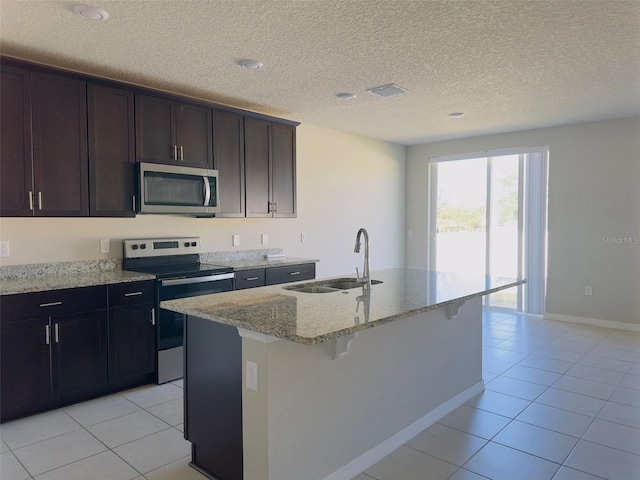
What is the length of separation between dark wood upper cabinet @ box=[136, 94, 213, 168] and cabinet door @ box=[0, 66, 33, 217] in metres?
0.77

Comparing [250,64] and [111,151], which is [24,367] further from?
[250,64]

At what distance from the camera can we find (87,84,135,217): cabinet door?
3277 millimetres

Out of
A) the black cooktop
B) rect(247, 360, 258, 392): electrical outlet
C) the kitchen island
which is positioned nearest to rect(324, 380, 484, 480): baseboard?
the kitchen island

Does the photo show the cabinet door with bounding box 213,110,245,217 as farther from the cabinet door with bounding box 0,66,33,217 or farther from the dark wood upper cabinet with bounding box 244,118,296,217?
the cabinet door with bounding box 0,66,33,217

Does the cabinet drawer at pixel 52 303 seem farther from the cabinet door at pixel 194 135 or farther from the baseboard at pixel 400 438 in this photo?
the baseboard at pixel 400 438

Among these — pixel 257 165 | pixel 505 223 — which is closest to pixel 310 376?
pixel 257 165

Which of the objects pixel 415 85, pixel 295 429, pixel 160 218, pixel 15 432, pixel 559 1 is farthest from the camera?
pixel 160 218

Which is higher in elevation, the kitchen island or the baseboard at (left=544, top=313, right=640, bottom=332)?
the kitchen island

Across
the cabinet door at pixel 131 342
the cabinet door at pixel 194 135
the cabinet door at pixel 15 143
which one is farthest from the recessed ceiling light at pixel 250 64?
the cabinet door at pixel 131 342

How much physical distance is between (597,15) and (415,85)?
1.48 m

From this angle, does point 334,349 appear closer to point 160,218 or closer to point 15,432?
point 15,432

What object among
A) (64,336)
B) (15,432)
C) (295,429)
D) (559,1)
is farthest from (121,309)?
(559,1)

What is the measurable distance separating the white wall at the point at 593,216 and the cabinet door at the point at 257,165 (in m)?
3.48

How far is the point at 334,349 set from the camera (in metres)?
2.11
